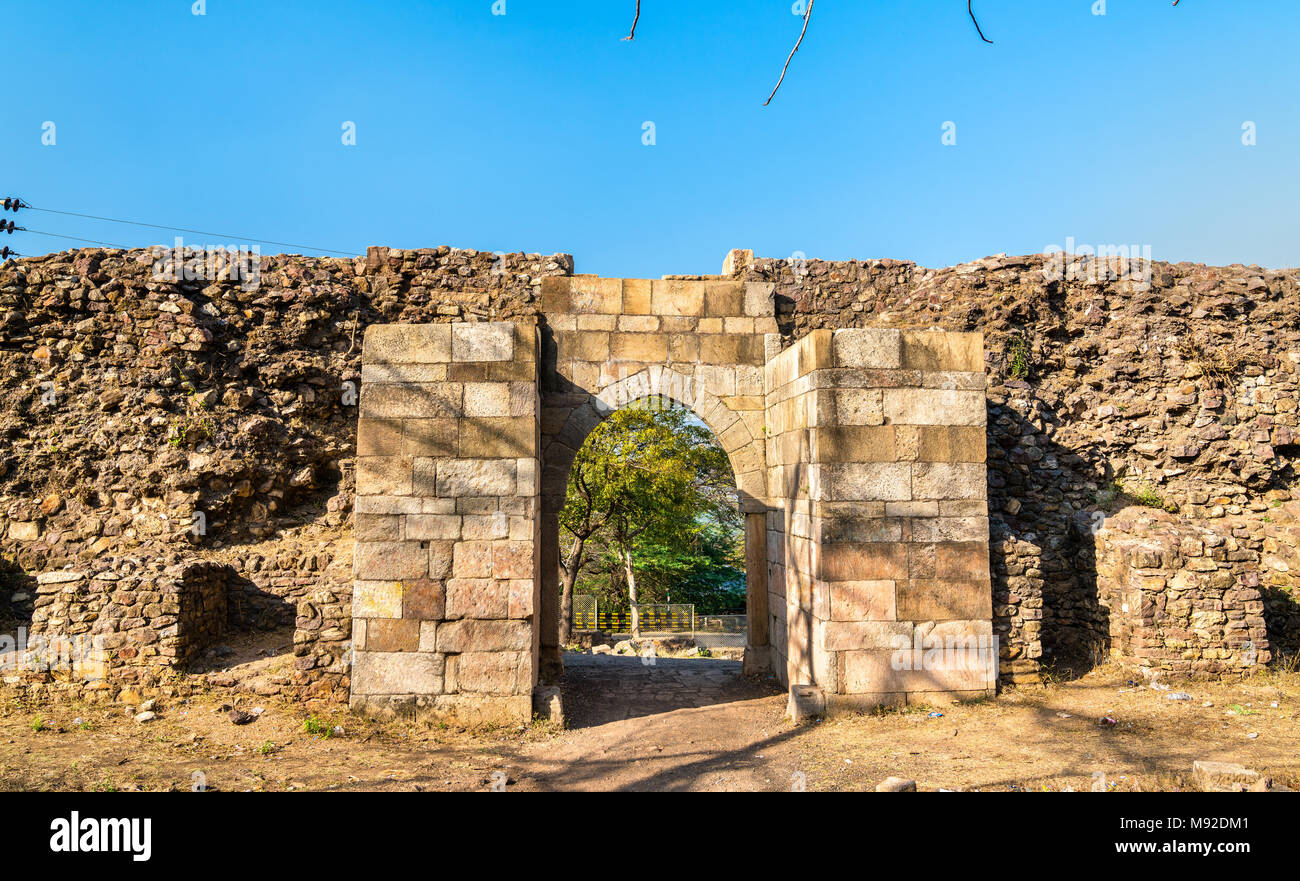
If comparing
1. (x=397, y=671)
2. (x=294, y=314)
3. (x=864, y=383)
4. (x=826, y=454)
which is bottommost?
(x=397, y=671)

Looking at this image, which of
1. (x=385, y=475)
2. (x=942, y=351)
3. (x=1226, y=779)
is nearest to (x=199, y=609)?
(x=385, y=475)

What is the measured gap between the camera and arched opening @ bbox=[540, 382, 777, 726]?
26.2 feet

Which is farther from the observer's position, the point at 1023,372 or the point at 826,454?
the point at 1023,372

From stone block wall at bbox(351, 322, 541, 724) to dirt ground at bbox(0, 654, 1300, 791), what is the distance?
404mm

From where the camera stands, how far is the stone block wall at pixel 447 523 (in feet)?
20.2

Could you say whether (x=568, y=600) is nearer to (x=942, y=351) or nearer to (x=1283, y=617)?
(x=942, y=351)

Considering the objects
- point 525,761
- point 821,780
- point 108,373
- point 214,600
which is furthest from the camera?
point 108,373

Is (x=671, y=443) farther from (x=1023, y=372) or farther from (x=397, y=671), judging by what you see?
(x=397, y=671)

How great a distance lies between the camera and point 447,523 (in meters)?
6.30

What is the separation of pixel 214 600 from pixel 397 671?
3.11m

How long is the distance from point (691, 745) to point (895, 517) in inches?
107

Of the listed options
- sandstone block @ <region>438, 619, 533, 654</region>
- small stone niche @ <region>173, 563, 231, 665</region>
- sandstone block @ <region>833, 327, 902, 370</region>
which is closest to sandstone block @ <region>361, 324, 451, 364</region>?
sandstone block @ <region>438, 619, 533, 654</region>
